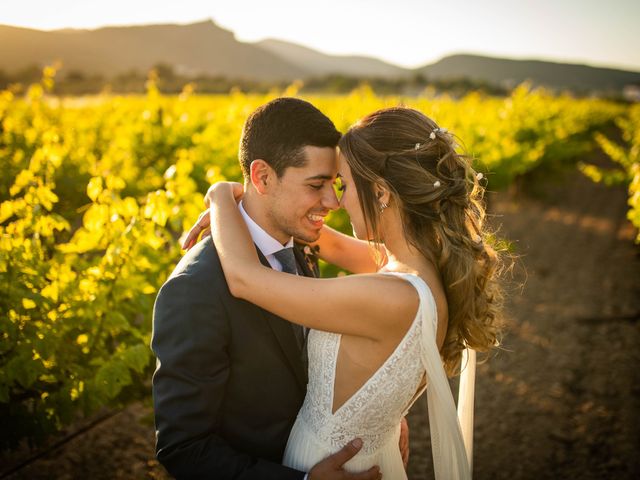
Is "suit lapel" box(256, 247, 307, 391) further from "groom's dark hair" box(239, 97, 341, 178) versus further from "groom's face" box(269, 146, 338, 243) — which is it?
"groom's dark hair" box(239, 97, 341, 178)

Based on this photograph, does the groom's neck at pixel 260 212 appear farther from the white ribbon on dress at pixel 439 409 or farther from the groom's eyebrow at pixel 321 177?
the white ribbon on dress at pixel 439 409

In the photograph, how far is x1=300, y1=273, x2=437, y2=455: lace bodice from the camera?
217 cm

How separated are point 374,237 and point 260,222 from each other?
0.57 metres

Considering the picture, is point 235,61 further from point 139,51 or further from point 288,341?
point 288,341

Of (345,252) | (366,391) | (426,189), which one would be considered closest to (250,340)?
(366,391)

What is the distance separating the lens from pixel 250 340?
2.11m

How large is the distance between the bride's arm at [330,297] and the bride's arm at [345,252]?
1.22m

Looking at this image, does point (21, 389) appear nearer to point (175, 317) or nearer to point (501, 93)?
point (175, 317)

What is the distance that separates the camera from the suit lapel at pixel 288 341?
2.18 metres

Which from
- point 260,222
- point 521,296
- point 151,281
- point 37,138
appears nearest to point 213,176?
point 151,281

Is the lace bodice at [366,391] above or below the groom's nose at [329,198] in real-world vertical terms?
below

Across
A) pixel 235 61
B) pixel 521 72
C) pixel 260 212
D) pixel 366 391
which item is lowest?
pixel 366 391

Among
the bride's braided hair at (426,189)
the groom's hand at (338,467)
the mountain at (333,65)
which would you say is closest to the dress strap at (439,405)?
the bride's braided hair at (426,189)

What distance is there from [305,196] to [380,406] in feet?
3.41
